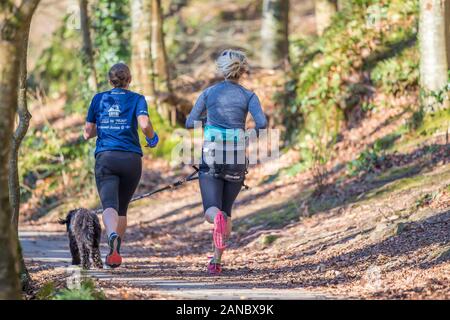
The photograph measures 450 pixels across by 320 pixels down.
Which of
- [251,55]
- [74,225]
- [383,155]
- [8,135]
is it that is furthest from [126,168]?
[251,55]

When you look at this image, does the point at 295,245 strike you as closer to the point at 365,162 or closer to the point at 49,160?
the point at 365,162

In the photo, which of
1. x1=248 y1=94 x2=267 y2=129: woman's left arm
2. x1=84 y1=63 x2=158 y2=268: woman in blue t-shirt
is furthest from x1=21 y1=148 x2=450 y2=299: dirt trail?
x1=248 y1=94 x2=267 y2=129: woman's left arm

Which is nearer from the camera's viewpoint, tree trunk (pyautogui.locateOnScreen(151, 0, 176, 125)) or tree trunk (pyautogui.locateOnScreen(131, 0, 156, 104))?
tree trunk (pyautogui.locateOnScreen(131, 0, 156, 104))

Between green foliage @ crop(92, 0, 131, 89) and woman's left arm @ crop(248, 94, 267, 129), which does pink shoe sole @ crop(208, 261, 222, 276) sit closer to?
woman's left arm @ crop(248, 94, 267, 129)

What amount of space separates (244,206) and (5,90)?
11083 mm

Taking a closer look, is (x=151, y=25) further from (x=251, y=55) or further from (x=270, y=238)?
(x=270, y=238)

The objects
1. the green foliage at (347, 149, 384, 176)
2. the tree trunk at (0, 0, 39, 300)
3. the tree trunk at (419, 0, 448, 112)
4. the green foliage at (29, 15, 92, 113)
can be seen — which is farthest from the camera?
the green foliage at (29, 15, 92, 113)

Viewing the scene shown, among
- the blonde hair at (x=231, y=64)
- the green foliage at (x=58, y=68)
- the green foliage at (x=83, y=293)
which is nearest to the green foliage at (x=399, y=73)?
the blonde hair at (x=231, y=64)

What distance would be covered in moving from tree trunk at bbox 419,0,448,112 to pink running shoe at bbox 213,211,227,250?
22.1 ft

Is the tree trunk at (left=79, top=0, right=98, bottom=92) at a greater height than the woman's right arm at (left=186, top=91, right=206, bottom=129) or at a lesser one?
greater

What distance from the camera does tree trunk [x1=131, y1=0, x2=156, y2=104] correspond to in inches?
888

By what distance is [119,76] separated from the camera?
10250mm

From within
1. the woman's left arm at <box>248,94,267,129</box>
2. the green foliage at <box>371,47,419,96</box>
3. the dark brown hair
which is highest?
the green foliage at <box>371,47,419,96</box>

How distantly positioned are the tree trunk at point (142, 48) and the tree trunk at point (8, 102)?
1545 centimetres
